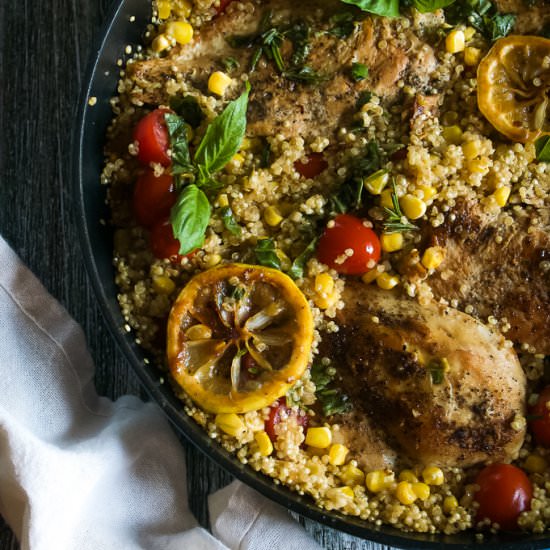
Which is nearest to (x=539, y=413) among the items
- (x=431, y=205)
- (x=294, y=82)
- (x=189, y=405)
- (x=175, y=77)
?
(x=431, y=205)

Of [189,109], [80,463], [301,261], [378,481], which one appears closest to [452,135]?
[301,261]

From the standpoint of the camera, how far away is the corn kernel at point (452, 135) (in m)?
3.20

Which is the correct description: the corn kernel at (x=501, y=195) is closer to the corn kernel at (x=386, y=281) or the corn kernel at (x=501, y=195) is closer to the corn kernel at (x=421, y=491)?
the corn kernel at (x=386, y=281)

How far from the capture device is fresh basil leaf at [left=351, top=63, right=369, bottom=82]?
10.6 feet

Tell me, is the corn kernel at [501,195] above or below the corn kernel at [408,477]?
above

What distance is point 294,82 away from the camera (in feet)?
10.7

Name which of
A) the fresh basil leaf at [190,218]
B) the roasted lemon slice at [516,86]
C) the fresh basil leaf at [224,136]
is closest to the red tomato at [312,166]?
the fresh basil leaf at [224,136]

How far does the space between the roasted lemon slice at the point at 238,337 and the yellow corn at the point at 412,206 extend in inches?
21.5

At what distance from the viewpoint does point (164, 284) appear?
3.17 metres

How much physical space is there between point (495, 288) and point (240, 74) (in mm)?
1360

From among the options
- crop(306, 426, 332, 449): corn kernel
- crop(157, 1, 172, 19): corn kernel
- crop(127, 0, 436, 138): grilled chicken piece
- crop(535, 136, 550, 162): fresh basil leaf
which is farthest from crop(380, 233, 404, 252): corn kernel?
crop(157, 1, 172, 19): corn kernel

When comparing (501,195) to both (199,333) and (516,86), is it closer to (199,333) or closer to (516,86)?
(516,86)

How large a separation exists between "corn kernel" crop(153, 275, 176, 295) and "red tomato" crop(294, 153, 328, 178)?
27.5 inches

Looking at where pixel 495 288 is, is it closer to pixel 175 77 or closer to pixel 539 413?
pixel 539 413
